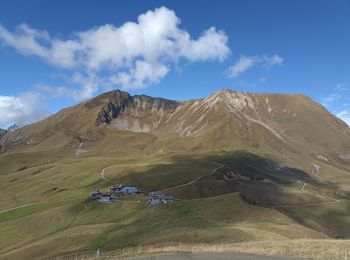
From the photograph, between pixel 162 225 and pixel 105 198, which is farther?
pixel 105 198

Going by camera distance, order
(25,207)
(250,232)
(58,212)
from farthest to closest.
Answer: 1. (25,207)
2. (58,212)
3. (250,232)

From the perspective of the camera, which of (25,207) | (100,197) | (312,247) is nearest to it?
(312,247)

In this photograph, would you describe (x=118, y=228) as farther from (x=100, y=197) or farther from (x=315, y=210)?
(x=315, y=210)

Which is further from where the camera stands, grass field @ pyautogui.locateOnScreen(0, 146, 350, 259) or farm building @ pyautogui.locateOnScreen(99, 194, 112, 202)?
farm building @ pyautogui.locateOnScreen(99, 194, 112, 202)

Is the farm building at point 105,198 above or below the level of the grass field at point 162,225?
above

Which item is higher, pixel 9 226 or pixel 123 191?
pixel 123 191

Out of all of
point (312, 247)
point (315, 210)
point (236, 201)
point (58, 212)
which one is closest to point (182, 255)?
point (312, 247)

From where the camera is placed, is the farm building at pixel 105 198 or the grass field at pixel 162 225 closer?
the grass field at pixel 162 225

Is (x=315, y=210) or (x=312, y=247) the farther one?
(x=315, y=210)

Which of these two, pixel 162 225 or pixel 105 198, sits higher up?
pixel 105 198

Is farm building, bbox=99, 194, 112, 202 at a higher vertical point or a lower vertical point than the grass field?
higher
